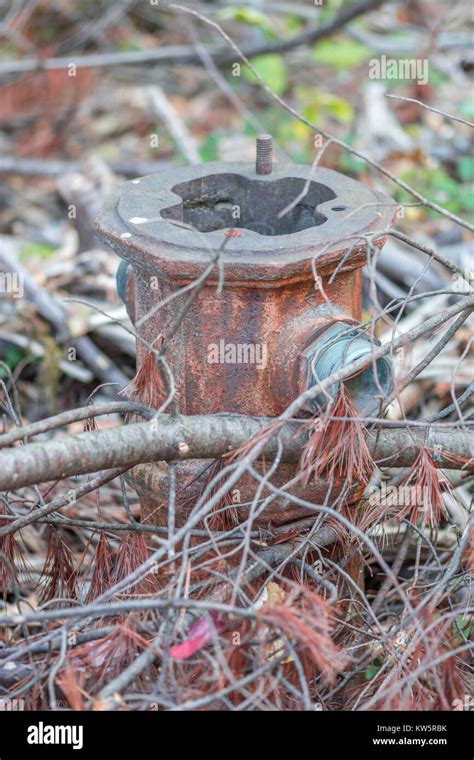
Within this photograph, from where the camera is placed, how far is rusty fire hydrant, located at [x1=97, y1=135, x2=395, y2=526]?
6.79 feet

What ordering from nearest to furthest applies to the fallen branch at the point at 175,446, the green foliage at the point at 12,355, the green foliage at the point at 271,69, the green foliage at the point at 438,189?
the fallen branch at the point at 175,446 → the green foliage at the point at 12,355 → the green foliage at the point at 438,189 → the green foliage at the point at 271,69

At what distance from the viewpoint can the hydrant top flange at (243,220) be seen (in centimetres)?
205

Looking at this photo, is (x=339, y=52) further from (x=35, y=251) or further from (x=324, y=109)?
(x=35, y=251)

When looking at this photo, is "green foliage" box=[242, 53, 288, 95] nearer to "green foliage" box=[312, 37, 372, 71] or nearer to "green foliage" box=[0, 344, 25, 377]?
"green foliage" box=[312, 37, 372, 71]

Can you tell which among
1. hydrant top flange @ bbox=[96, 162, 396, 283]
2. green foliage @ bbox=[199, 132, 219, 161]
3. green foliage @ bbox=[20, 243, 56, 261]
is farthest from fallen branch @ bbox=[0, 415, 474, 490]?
green foliage @ bbox=[199, 132, 219, 161]

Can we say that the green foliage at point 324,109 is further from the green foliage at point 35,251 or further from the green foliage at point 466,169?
the green foliage at point 35,251

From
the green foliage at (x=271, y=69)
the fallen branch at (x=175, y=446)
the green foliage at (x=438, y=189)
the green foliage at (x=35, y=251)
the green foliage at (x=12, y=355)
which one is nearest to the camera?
the fallen branch at (x=175, y=446)

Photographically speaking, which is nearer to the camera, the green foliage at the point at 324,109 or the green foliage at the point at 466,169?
the green foliage at the point at 466,169

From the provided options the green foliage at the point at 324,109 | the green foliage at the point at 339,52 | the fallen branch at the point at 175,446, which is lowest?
the fallen branch at the point at 175,446

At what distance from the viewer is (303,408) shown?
7.15 feet

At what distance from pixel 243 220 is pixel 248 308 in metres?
0.54

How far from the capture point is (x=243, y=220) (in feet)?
8.54

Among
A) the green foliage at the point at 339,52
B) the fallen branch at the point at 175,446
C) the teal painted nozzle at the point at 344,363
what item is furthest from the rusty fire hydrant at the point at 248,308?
the green foliage at the point at 339,52

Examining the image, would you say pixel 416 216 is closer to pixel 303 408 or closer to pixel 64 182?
pixel 64 182
